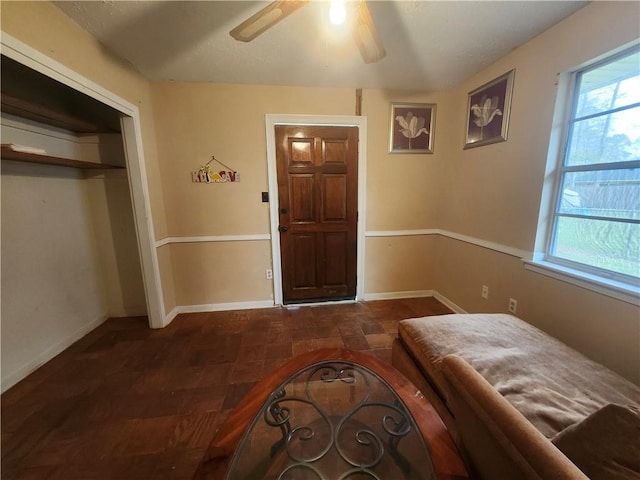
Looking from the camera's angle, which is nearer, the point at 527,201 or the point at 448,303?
the point at 527,201

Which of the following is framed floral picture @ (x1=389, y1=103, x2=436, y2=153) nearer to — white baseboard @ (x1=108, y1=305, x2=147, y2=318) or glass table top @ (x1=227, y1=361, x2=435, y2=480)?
glass table top @ (x1=227, y1=361, x2=435, y2=480)

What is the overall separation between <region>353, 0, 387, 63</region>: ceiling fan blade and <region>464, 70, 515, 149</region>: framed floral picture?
1.26m

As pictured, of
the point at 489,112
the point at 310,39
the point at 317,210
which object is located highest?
the point at 310,39

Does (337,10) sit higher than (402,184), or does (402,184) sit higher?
(337,10)

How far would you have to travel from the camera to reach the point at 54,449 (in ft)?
4.00

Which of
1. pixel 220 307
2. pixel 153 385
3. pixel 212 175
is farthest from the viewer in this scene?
pixel 220 307

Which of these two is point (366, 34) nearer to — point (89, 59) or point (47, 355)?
point (89, 59)

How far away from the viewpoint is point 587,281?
4.58 feet

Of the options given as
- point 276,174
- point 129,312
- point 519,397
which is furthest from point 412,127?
point 129,312

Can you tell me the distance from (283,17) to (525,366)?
6.27 ft

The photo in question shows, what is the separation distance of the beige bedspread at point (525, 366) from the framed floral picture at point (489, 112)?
60.1 inches

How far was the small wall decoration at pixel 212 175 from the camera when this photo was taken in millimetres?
2420

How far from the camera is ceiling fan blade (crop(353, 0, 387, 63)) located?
1119 millimetres

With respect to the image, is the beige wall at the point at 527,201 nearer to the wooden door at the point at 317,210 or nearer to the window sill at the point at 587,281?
the window sill at the point at 587,281
